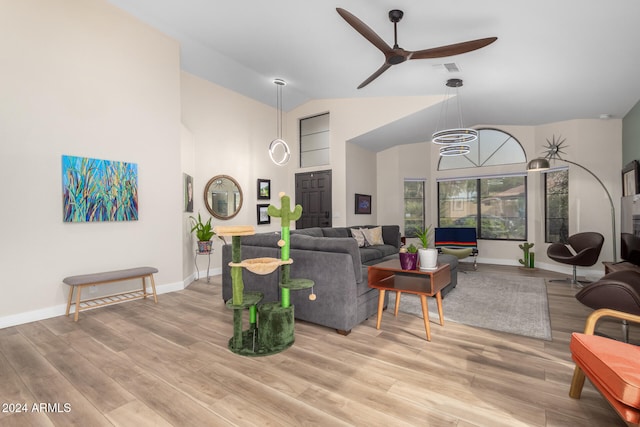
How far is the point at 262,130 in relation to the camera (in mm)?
7242

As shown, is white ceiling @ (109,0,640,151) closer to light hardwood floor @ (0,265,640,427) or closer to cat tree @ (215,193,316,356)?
cat tree @ (215,193,316,356)

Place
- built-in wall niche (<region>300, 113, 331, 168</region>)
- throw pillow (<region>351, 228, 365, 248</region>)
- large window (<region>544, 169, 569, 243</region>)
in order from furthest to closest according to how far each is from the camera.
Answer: built-in wall niche (<region>300, 113, 331, 168</region>) → large window (<region>544, 169, 569, 243</region>) → throw pillow (<region>351, 228, 365, 248</region>)

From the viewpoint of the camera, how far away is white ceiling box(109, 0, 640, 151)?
3020 millimetres

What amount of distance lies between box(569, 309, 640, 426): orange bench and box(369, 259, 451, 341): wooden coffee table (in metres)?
1.12

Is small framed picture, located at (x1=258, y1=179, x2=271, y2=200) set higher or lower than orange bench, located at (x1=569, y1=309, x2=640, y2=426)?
higher

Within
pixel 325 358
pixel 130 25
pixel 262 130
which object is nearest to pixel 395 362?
pixel 325 358

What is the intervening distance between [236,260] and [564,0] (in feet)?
11.8

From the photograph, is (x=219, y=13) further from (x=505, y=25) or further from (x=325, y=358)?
(x=325, y=358)

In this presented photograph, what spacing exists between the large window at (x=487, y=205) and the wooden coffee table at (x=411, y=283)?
4.97m

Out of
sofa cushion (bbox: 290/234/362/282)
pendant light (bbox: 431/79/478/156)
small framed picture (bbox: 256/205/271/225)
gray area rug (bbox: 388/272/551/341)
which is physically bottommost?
gray area rug (bbox: 388/272/551/341)

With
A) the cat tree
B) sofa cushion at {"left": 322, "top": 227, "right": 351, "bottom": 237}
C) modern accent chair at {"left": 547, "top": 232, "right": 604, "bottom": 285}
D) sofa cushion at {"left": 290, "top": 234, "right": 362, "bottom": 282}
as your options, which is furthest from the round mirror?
modern accent chair at {"left": 547, "top": 232, "right": 604, "bottom": 285}

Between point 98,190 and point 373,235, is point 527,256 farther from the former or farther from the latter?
point 98,190

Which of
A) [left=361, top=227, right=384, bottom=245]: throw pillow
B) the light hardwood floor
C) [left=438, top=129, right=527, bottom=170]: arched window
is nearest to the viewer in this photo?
the light hardwood floor

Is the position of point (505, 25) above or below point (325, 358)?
above
